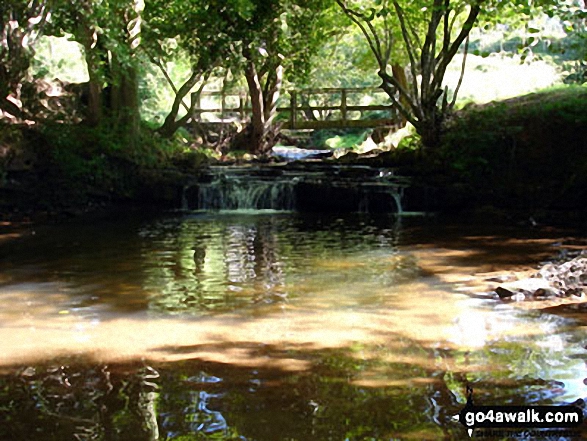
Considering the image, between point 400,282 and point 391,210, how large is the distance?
25.3 ft

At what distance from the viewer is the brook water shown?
12.9 ft

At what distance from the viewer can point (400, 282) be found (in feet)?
25.2

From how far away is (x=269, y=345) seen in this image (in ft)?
17.5

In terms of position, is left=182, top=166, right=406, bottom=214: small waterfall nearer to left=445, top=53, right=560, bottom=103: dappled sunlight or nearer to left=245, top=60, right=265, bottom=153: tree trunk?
left=245, top=60, right=265, bottom=153: tree trunk

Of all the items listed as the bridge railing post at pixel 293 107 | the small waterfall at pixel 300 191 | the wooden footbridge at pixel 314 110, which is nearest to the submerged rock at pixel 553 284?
the small waterfall at pixel 300 191

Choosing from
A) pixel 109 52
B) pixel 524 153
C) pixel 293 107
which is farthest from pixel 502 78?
pixel 109 52

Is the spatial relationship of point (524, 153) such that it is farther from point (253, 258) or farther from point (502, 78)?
point (502, 78)

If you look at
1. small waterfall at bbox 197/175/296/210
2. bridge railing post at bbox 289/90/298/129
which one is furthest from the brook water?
bridge railing post at bbox 289/90/298/129

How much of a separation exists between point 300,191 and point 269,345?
35.4 ft

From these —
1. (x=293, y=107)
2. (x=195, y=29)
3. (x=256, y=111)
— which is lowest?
(x=256, y=111)

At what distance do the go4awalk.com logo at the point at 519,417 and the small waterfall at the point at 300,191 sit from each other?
11487mm

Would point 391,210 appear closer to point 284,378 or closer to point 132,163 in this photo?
point 132,163

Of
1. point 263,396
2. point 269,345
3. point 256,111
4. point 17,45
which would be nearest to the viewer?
point 263,396

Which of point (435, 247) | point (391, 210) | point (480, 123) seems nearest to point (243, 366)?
point (435, 247)
